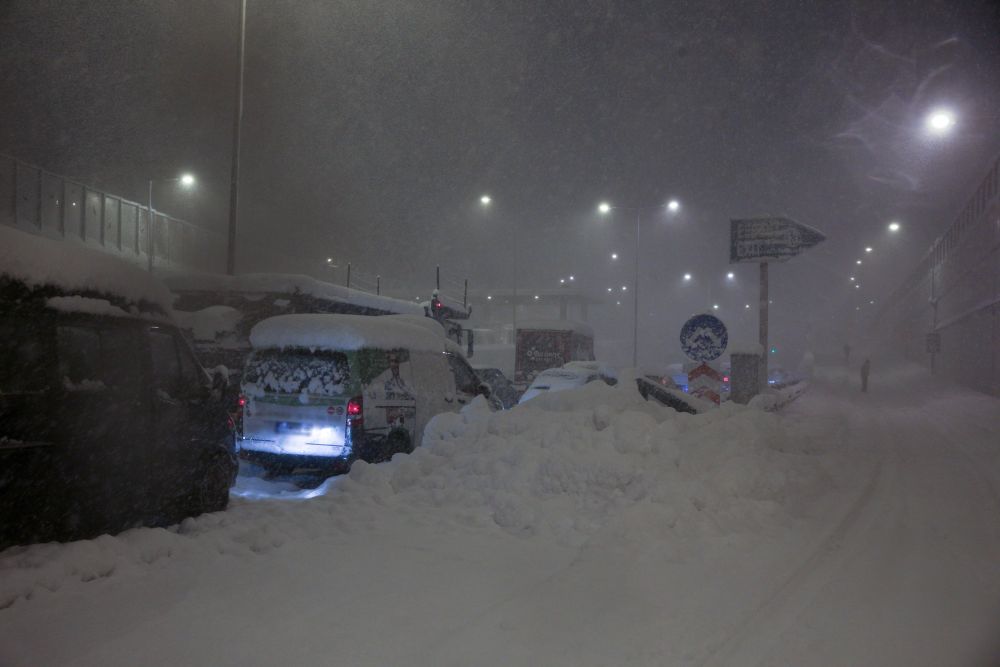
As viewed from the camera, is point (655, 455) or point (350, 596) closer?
point (350, 596)

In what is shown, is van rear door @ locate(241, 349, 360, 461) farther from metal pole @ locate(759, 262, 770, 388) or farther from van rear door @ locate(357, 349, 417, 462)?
metal pole @ locate(759, 262, 770, 388)

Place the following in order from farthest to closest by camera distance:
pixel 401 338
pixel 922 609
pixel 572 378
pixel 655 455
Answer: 1. pixel 572 378
2. pixel 401 338
3. pixel 655 455
4. pixel 922 609

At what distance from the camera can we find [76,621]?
359 cm

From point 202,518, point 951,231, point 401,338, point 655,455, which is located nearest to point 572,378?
point 401,338

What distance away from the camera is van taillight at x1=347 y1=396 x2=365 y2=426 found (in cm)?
784

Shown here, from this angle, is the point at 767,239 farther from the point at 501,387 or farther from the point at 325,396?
the point at 325,396

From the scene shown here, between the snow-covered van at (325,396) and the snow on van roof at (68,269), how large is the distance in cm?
223

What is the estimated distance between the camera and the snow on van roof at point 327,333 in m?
8.13

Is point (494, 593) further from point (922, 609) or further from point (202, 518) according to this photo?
point (202, 518)

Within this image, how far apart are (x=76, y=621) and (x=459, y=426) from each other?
4429mm

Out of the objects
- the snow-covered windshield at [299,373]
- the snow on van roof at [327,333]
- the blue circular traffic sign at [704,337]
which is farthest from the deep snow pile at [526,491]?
the blue circular traffic sign at [704,337]

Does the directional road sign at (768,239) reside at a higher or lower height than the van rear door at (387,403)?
higher

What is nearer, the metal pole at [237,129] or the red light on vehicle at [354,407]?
the red light on vehicle at [354,407]

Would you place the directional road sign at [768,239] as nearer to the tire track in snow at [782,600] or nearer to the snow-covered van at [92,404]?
the tire track in snow at [782,600]
